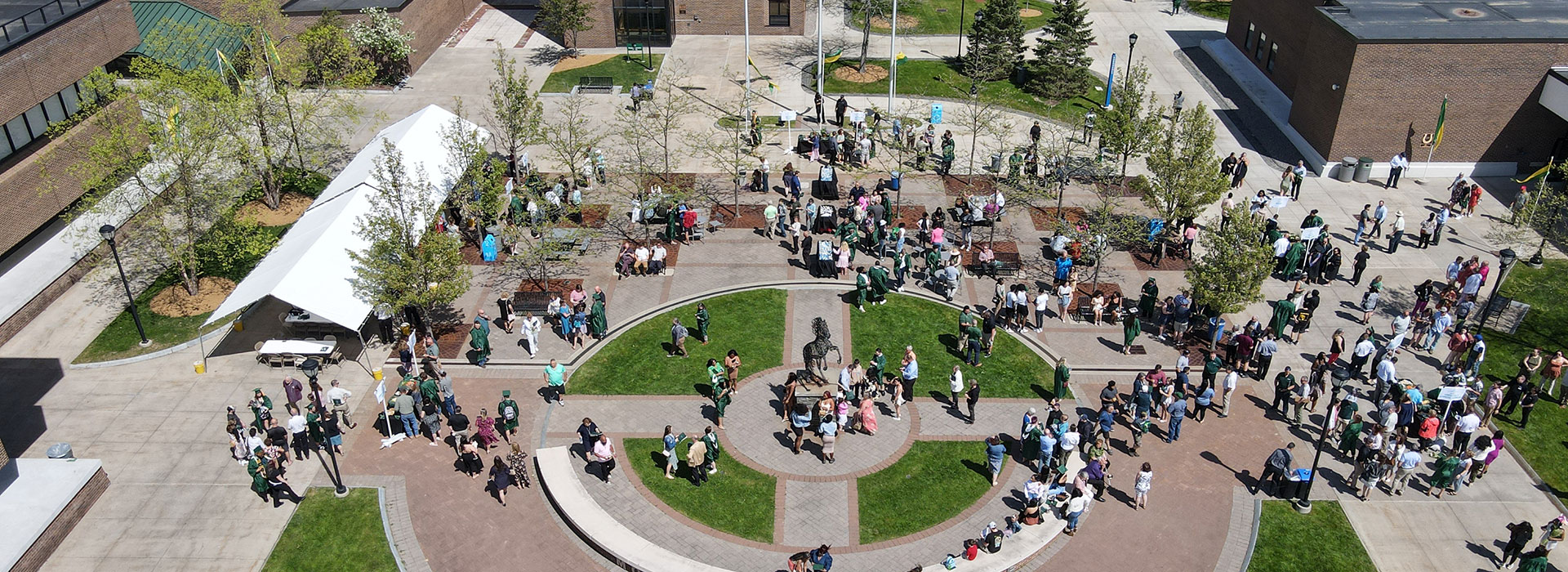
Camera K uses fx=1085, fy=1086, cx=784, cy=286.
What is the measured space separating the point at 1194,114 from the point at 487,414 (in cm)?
2292

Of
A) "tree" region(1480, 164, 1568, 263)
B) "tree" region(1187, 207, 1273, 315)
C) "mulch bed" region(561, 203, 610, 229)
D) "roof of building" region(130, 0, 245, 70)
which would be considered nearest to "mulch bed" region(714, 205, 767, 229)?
"mulch bed" region(561, 203, 610, 229)

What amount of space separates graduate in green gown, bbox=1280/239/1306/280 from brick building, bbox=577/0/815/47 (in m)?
30.0

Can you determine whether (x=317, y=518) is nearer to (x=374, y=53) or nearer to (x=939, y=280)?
(x=939, y=280)

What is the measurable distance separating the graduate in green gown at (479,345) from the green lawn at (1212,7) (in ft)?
154

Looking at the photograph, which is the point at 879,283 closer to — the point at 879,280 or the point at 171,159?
the point at 879,280

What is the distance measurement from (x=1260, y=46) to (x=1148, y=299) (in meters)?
25.7

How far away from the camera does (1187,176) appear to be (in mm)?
32188

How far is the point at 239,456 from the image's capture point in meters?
25.3

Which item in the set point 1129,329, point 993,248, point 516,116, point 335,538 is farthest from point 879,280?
point 335,538

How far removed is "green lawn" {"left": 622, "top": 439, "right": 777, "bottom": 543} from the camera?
23.2 m

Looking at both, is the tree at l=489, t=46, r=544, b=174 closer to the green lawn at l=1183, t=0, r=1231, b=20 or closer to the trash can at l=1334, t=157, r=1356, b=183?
the trash can at l=1334, t=157, r=1356, b=183

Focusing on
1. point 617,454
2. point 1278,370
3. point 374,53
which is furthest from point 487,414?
point 374,53

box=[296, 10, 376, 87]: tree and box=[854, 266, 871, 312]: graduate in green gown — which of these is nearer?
box=[854, 266, 871, 312]: graduate in green gown

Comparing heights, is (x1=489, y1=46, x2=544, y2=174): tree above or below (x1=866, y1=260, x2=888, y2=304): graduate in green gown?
above
